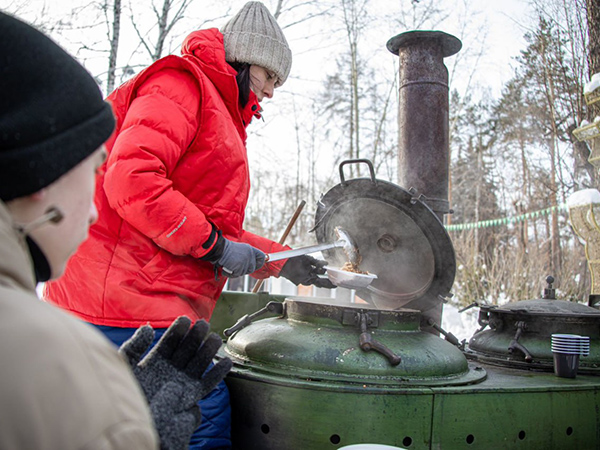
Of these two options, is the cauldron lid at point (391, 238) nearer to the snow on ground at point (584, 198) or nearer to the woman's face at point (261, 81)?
the woman's face at point (261, 81)

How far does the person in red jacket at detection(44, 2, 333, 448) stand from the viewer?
221 centimetres

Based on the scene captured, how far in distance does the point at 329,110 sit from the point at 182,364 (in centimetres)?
1871

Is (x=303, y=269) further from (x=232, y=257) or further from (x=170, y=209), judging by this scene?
(x=170, y=209)

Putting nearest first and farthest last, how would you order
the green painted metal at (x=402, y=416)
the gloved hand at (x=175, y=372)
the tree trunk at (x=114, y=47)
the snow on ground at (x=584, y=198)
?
the gloved hand at (x=175, y=372)
the green painted metal at (x=402, y=416)
the snow on ground at (x=584, y=198)
the tree trunk at (x=114, y=47)

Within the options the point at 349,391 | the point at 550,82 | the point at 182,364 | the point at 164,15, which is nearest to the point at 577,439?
the point at 349,391

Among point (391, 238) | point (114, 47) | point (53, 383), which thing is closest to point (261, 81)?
point (391, 238)

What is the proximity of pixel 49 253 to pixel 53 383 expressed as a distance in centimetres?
37

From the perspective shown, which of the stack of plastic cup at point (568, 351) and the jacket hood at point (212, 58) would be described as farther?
the stack of plastic cup at point (568, 351)

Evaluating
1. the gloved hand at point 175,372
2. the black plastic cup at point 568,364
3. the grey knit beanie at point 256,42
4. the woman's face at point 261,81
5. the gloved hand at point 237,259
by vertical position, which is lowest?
the black plastic cup at point 568,364

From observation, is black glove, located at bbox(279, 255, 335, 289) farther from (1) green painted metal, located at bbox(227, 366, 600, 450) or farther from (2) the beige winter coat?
(2) the beige winter coat

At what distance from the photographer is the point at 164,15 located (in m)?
9.35

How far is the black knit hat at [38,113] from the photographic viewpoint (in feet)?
2.94

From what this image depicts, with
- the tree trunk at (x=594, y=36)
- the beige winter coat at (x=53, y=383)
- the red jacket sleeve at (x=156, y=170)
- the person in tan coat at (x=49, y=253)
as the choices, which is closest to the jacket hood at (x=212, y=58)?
Answer: the red jacket sleeve at (x=156, y=170)

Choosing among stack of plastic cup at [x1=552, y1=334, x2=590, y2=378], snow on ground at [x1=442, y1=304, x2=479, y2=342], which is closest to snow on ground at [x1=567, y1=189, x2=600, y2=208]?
stack of plastic cup at [x1=552, y1=334, x2=590, y2=378]
